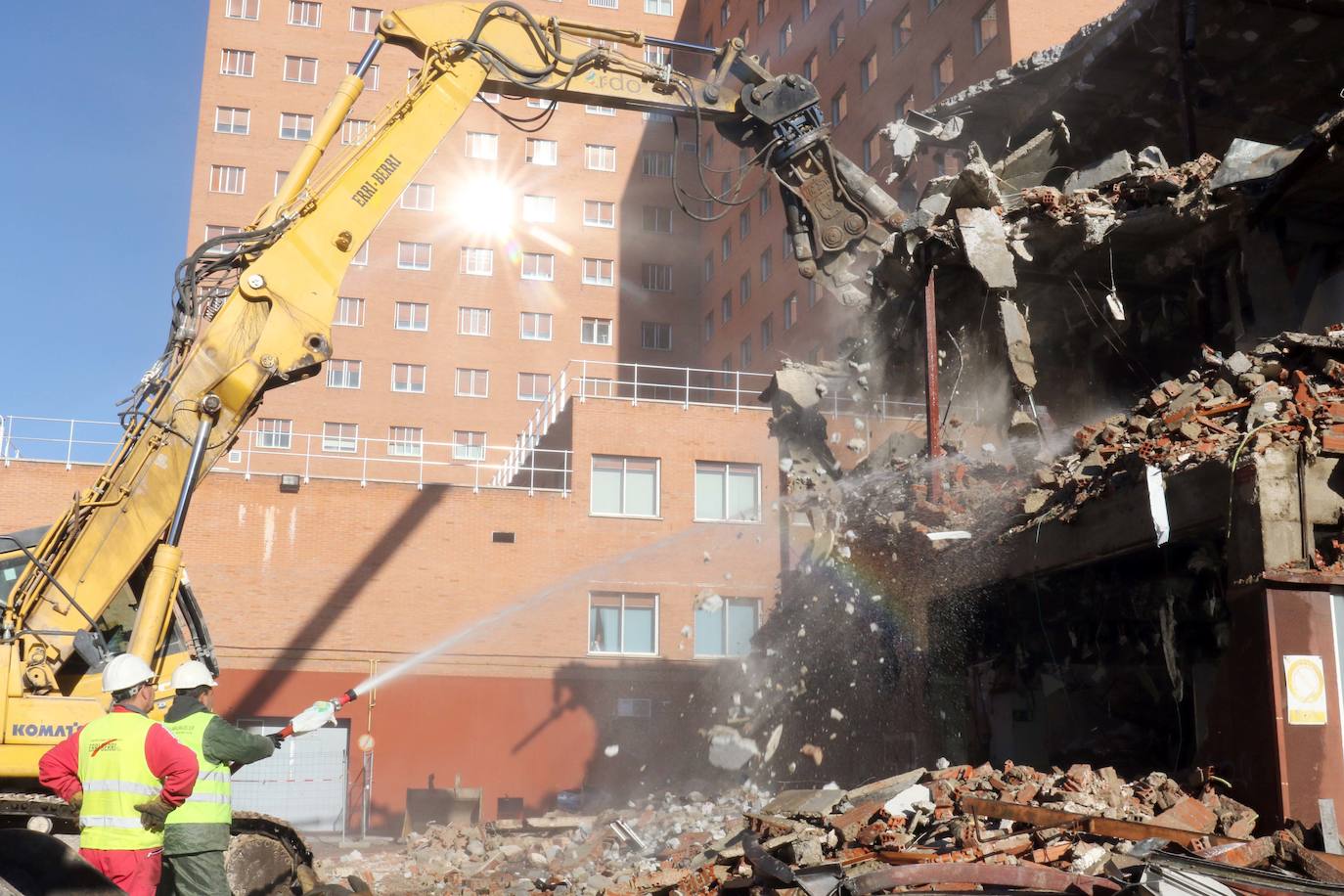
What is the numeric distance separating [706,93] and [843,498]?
19.6 ft

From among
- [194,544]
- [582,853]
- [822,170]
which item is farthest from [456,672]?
[822,170]

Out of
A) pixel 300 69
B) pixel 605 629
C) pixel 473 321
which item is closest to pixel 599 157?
pixel 473 321

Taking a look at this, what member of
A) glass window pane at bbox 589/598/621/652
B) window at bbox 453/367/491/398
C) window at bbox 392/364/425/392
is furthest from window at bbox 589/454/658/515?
window at bbox 392/364/425/392

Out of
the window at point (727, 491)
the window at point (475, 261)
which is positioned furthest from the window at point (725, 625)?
the window at point (475, 261)

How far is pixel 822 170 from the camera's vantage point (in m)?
14.9

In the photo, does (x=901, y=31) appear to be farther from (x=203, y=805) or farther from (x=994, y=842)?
(x=203, y=805)

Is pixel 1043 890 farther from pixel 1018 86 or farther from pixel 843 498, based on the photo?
pixel 1018 86

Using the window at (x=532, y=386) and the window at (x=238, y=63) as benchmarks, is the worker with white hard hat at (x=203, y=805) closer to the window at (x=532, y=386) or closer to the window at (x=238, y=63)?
the window at (x=532, y=386)

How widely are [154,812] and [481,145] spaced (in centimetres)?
5057

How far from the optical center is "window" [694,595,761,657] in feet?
90.0

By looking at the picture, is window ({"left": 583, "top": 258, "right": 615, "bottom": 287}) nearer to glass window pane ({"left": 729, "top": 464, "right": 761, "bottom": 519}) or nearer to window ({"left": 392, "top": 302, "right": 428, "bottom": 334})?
window ({"left": 392, "top": 302, "right": 428, "bottom": 334})

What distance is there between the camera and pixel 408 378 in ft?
167

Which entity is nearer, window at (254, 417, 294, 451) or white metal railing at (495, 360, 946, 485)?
white metal railing at (495, 360, 946, 485)

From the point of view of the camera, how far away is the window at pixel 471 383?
51.2 m
